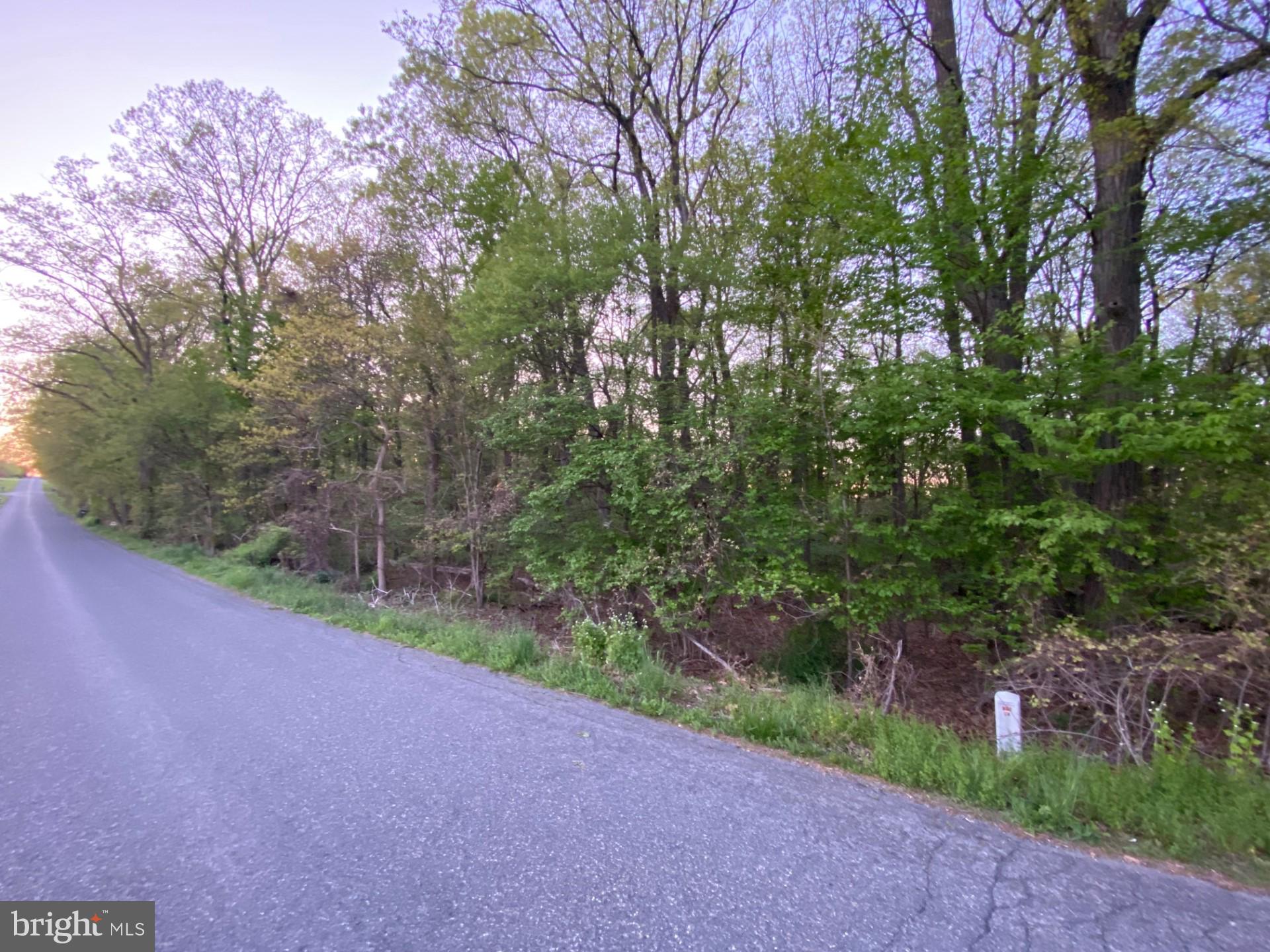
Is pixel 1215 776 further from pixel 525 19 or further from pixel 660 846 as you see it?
pixel 525 19

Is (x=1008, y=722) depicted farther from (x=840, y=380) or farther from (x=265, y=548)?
(x=265, y=548)

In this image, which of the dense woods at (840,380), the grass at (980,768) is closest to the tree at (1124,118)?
the dense woods at (840,380)

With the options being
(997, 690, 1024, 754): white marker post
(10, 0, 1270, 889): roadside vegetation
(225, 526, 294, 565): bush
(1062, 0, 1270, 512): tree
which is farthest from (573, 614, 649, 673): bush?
(225, 526, 294, 565): bush

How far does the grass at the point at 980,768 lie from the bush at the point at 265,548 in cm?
1160

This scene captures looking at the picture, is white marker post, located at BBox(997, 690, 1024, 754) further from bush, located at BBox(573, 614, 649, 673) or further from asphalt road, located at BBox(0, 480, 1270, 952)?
bush, located at BBox(573, 614, 649, 673)

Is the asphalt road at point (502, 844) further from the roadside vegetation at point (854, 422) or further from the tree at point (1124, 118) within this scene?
the tree at point (1124, 118)

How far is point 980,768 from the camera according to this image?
3400 millimetres

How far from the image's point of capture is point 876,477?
6.72m

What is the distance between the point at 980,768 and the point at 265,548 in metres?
16.6

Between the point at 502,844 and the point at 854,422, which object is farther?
the point at 854,422

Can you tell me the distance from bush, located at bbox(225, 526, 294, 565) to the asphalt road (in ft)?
36.3

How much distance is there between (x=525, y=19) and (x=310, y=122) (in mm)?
15128

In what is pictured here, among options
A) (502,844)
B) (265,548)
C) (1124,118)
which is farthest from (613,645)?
(265,548)

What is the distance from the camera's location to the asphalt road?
2.23 meters
